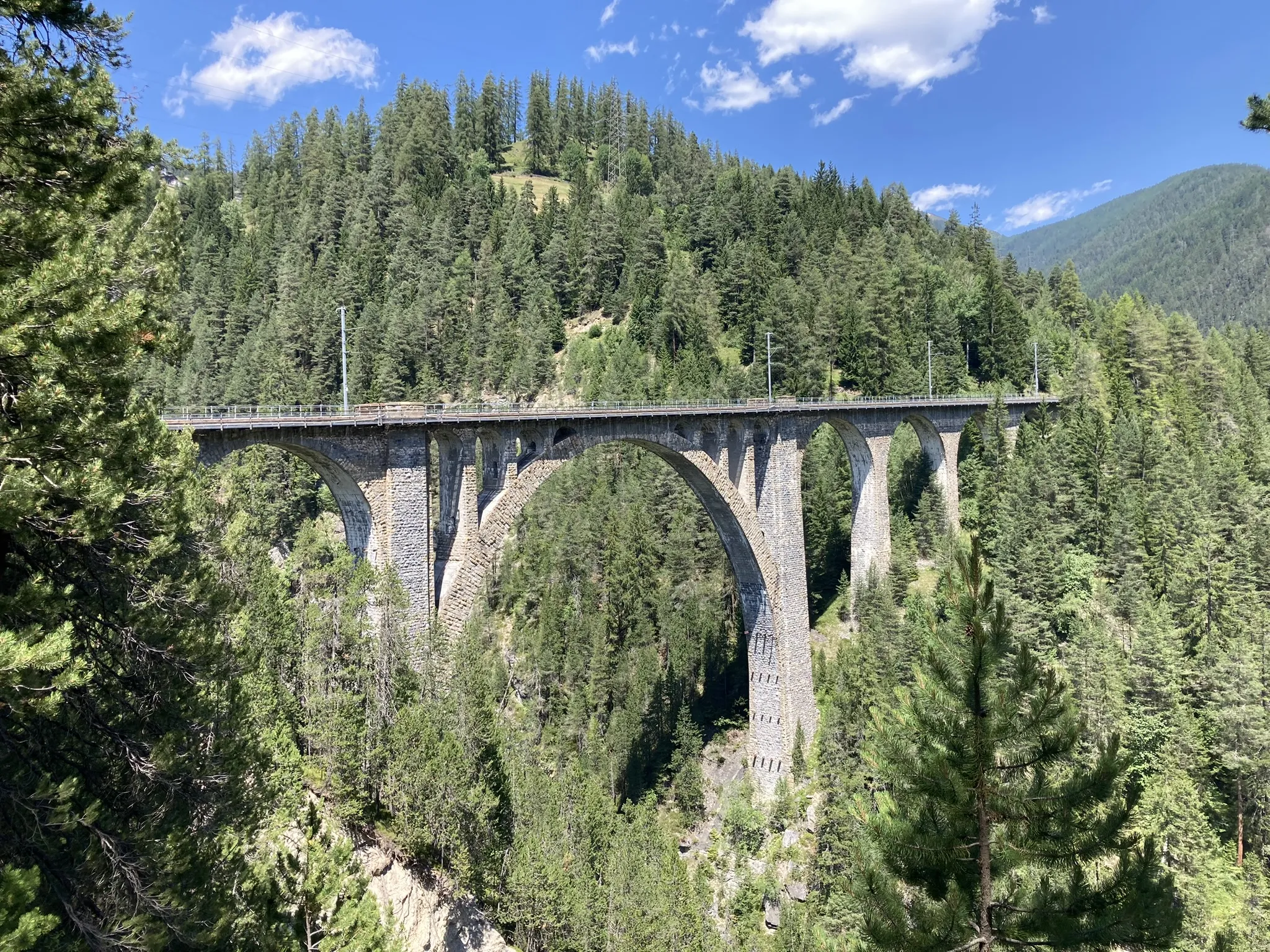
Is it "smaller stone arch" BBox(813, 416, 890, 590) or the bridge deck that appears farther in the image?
"smaller stone arch" BBox(813, 416, 890, 590)

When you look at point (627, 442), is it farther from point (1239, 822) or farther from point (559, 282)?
point (559, 282)

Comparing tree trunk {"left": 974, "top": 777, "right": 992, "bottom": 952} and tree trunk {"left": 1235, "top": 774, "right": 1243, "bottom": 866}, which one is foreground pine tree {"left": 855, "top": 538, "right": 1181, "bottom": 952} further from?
tree trunk {"left": 1235, "top": 774, "right": 1243, "bottom": 866}

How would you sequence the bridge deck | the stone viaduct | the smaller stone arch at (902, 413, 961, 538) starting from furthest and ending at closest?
the smaller stone arch at (902, 413, 961, 538)
the stone viaduct
the bridge deck

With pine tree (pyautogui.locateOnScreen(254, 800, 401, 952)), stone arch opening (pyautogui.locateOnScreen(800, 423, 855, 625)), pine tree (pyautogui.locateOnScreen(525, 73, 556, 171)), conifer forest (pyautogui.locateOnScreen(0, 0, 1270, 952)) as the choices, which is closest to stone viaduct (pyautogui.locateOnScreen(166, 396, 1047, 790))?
conifer forest (pyautogui.locateOnScreen(0, 0, 1270, 952))

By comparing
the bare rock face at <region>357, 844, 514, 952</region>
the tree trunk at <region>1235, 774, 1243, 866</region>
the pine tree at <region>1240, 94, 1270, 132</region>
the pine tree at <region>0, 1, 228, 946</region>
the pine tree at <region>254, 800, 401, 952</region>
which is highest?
the pine tree at <region>1240, 94, 1270, 132</region>

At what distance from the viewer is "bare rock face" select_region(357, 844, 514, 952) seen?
52.6 ft

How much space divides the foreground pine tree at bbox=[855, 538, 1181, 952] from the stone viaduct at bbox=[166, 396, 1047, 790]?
15.1 m

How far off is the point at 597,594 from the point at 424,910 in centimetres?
3117

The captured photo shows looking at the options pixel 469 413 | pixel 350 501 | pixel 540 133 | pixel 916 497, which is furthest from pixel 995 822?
pixel 540 133

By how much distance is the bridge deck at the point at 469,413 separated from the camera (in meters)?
18.6

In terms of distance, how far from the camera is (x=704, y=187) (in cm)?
8550

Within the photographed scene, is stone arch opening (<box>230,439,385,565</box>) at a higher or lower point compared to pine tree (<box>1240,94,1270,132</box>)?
lower

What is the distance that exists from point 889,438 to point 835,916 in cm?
2742

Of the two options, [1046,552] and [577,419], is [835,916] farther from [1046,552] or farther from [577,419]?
[1046,552]
